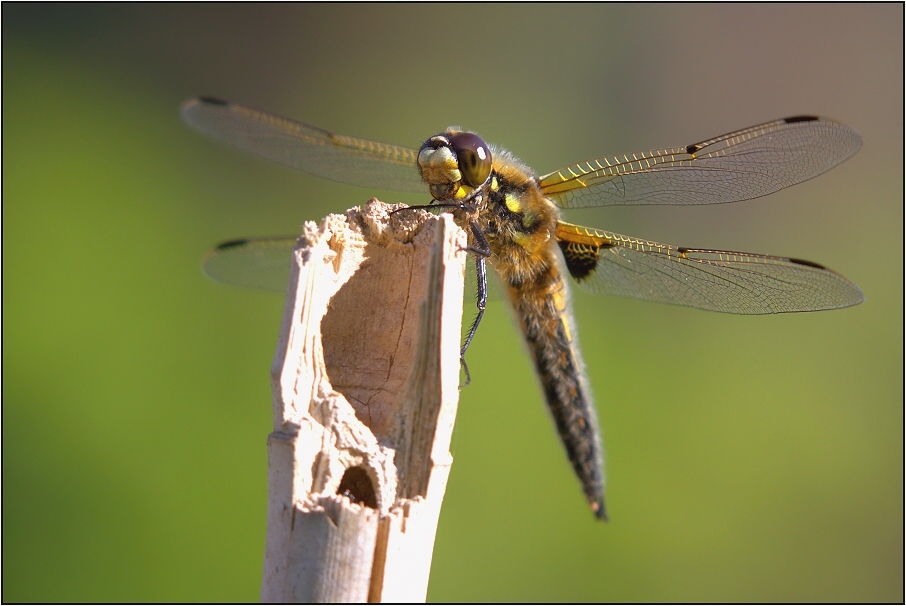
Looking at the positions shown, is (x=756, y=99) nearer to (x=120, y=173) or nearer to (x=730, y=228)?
(x=730, y=228)

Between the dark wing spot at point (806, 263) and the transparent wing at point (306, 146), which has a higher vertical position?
the transparent wing at point (306, 146)

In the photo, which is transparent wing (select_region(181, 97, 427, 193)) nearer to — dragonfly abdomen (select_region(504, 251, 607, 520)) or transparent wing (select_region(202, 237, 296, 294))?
transparent wing (select_region(202, 237, 296, 294))

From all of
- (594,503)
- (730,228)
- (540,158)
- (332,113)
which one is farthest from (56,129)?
(730,228)

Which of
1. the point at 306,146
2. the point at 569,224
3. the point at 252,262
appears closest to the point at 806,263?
the point at 569,224

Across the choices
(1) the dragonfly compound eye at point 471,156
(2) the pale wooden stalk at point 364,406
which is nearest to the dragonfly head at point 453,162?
(1) the dragonfly compound eye at point 471,156

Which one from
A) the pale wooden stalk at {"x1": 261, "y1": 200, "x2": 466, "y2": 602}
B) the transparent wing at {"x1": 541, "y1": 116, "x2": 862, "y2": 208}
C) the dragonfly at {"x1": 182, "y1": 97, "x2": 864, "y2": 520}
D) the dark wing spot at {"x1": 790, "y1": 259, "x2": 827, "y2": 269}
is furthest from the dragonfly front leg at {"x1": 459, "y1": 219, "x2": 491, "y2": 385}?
the dark wing spot at {"x1": 790, "y1": 259, "x2": 827, "y2": 269}

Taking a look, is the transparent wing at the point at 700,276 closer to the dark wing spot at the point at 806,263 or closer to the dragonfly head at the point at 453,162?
the dark wing spot at the point at 806,263
